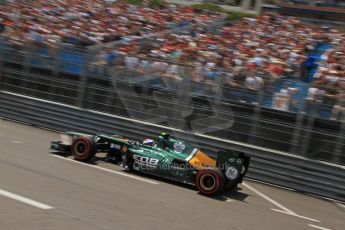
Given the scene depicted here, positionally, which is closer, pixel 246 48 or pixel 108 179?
pixel 108 179

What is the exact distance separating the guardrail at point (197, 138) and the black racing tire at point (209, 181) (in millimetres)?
2313

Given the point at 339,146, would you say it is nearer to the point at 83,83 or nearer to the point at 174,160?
the point at 174,160

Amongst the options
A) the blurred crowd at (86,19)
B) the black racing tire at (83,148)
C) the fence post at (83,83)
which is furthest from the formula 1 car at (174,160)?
the blurred crowd at (86,19)

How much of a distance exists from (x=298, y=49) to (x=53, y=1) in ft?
41.6

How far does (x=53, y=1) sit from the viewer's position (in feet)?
79.4

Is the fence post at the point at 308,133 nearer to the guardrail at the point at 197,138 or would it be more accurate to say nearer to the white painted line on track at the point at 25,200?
the guardrail at the point at 197,138

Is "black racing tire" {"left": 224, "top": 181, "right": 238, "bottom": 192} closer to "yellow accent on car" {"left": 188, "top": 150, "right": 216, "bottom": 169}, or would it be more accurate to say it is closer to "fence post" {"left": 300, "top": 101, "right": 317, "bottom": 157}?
"yellow accent on car" {"left": 188, "top": 150, "right": 216, "bottom": 169}

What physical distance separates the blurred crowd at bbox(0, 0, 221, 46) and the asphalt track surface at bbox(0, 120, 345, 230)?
8512 millimetres

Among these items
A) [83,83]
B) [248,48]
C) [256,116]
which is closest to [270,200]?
[256,116]

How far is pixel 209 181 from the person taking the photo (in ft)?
28.6

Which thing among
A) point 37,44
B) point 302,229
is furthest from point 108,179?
point 37,44

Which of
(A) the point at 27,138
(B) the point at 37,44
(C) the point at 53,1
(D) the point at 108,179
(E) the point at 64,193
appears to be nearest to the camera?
(E) the point at 64,193

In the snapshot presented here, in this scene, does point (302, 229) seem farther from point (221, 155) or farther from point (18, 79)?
point (18, 79)

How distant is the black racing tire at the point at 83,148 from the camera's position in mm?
9734
